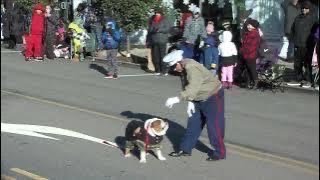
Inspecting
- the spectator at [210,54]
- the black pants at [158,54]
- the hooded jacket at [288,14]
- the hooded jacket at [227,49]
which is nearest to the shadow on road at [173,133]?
the spectator at [210,54]

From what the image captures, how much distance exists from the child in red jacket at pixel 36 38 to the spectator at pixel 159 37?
4.41 meters

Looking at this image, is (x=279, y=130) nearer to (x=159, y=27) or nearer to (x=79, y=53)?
(x=159, y=27)

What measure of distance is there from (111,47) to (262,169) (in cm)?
835

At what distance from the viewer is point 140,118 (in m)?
10.1

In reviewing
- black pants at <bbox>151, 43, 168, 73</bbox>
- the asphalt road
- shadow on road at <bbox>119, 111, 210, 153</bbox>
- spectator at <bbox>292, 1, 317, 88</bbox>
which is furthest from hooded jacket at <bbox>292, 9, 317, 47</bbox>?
shadow on road at <bbox>119, 111, 210, 153</bbox>

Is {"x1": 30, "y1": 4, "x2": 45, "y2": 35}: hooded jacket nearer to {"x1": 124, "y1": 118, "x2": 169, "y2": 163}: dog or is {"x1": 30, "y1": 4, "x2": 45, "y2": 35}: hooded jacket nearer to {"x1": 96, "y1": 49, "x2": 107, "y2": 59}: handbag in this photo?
{"x1": 96, "y1": 49, "x2": 107, "y2": 59}: handbag

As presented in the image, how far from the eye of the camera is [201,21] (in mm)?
15852

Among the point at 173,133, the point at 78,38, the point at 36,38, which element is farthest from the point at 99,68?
the point at 173,133

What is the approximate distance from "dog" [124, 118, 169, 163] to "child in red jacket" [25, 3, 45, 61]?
12.6 meters

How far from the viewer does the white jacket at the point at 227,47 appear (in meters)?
12.7

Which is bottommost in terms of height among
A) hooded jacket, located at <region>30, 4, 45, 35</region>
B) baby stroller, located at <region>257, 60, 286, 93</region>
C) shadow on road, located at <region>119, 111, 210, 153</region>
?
shadow on road, located at <region>119, 111, 210, 153</region>

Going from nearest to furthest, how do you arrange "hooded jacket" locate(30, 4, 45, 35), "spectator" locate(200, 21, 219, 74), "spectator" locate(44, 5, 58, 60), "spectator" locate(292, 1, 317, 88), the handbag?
"spectator" locate(200, 21, 219, 74) → "spectator" locate(292, 1, 317, 88) → "hooded jacket" locate(30, 4, 45, 35) → "spectator" locate(44, 5, 58, 60) → the handbag

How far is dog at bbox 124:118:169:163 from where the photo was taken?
689cm

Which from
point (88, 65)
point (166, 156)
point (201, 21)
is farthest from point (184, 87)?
point (88, 65)
